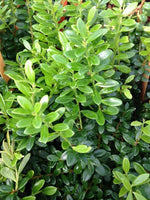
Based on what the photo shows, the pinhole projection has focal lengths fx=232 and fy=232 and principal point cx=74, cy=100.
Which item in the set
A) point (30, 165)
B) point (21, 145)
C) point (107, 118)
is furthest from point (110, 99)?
point (30, 165)

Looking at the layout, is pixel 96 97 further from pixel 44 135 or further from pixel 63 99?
pixel 44 135

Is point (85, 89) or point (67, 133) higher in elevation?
point (85, 89)

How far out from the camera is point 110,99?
0.87 metres

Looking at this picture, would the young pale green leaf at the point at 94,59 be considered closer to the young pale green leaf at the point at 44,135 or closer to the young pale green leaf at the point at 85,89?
the young pale green leaf at the point at 85,89

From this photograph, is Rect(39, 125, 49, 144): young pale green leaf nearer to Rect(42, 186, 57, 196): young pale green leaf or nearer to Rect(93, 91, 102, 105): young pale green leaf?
Rect(93, 91, 102, 105): young pale green leaf

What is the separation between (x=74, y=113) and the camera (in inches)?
33.9

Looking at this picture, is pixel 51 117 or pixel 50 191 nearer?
pixel 51 117

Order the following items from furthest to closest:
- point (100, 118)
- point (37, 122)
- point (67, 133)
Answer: point (100, 118)
point (67, 133)
point (37, 122)

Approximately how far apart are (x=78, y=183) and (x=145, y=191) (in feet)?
1.09

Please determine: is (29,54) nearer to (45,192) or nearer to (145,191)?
(45,192)

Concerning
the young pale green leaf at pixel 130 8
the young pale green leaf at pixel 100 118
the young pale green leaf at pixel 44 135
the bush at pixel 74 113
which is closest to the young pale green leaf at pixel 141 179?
the bush at pixel 74 113

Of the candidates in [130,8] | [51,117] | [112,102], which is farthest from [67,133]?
[130,8]

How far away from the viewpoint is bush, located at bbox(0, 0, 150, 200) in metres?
0.77

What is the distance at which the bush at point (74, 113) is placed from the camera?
0.77m
